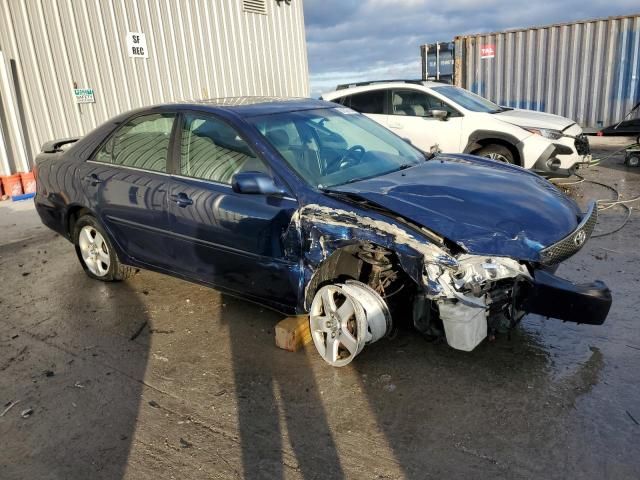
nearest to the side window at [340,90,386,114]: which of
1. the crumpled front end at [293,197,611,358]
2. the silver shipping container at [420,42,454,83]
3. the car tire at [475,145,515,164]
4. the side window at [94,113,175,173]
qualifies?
the car tire at [475,145,515,164]

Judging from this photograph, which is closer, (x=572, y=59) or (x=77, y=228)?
(x=77, y=228)

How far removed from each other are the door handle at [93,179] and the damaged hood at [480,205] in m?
2.35

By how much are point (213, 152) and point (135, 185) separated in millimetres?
815

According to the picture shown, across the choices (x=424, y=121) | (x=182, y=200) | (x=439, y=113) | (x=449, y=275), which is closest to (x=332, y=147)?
(x=182, y=200)

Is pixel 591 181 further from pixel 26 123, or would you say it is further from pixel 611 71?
pixel 26 123

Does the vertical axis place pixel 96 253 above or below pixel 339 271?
below

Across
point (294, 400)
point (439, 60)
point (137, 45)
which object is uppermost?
point (137, 45)

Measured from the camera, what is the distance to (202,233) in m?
3.73

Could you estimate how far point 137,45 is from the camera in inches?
400

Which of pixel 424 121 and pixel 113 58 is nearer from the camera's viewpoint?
pixel 424 121

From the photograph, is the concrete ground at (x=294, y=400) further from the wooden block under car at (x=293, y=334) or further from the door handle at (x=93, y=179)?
the door handle at (x=93, y=179)

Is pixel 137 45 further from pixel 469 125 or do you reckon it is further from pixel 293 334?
pixel 293 334

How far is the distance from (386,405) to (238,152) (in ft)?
6.40

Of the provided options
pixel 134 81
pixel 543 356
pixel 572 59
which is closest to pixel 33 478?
pixel 543 356
